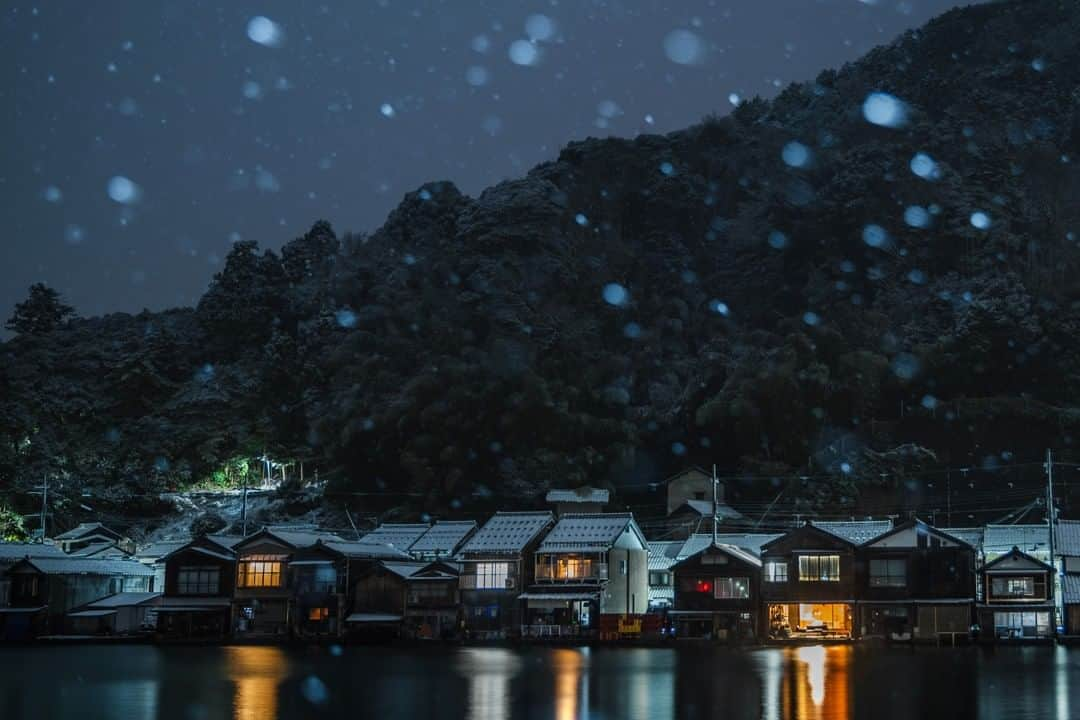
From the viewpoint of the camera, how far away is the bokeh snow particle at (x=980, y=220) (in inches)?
3244

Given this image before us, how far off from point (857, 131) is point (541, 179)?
2948cm

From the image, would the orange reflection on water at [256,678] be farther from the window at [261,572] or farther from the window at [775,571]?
the window at [775,571]

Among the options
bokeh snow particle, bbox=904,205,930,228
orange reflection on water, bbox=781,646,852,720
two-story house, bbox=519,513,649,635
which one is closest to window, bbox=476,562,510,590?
two-story house, bbox=519,513,649,635

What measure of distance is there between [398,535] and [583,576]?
482 inches

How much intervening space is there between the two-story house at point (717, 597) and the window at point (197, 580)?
70.5 ft

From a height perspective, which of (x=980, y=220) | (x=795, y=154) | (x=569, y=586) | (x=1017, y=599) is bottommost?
(x=1017, y=599)

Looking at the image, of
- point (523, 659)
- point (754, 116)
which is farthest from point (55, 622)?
point (754, 116)

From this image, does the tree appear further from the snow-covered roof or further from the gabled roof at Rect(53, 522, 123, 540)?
the snow-covered roof

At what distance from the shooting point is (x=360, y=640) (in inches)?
1834

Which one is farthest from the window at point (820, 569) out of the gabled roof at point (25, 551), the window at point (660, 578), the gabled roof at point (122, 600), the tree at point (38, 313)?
the tree at point (38, 313)

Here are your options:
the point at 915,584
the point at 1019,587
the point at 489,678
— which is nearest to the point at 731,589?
the point at 915,584

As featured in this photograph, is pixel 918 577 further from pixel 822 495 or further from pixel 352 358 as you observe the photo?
pixel 352 358

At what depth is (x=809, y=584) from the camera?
46594mm

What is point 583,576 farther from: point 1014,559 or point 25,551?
point 25,551
